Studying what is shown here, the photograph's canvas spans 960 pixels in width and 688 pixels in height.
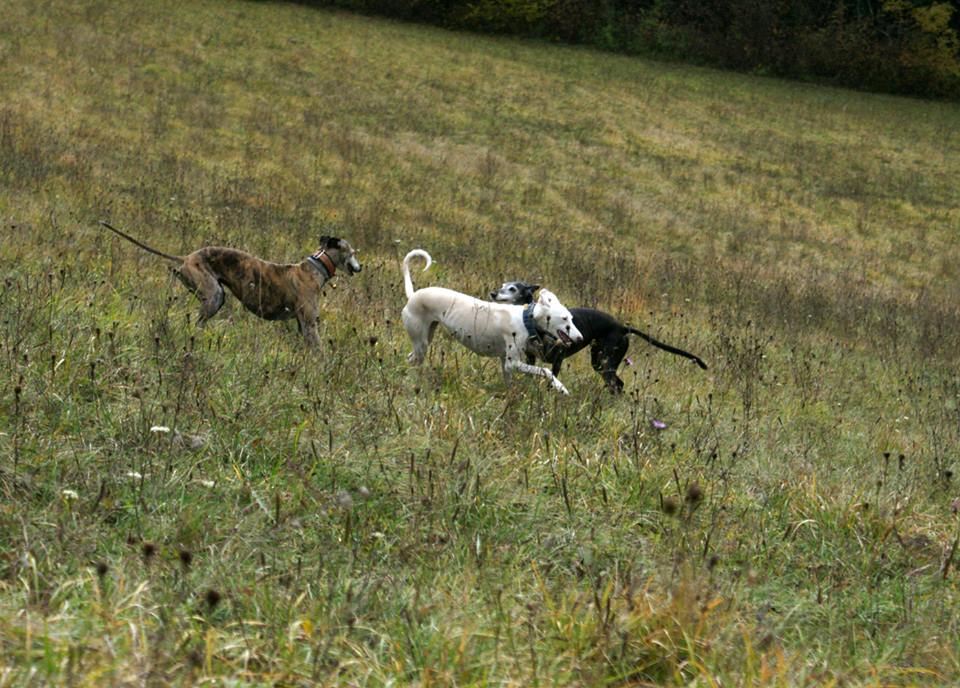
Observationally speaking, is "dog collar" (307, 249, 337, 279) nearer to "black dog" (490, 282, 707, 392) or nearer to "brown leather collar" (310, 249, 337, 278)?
"brown leather collar" (310, 249, 337, 278)

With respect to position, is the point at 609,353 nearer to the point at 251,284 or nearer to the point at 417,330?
the point at 417,330

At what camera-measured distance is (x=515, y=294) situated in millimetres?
7766

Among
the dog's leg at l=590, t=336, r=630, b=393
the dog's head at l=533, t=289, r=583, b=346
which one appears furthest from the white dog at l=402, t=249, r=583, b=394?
the dog's leg at l=590, t=336, r=630, b=393

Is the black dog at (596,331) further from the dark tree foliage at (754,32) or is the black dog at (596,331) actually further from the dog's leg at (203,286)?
the dark tree foliage at (754,32)

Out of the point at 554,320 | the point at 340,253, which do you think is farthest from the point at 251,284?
the point at 554,320

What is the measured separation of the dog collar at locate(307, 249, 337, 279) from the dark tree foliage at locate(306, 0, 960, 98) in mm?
35378

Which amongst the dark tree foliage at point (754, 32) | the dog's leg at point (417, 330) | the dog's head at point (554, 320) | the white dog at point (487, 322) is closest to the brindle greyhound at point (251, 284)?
the dog's leg at point (417, 330)

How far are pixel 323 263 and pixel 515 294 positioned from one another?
158cm

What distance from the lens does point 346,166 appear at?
61.8ft

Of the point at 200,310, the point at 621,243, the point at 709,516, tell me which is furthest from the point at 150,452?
the point at 621,243

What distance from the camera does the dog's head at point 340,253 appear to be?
26.8 ft

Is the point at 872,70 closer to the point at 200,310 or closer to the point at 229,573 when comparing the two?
the point at 200,310

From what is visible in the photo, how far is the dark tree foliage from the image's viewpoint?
42.6m

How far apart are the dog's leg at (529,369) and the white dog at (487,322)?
11mm
